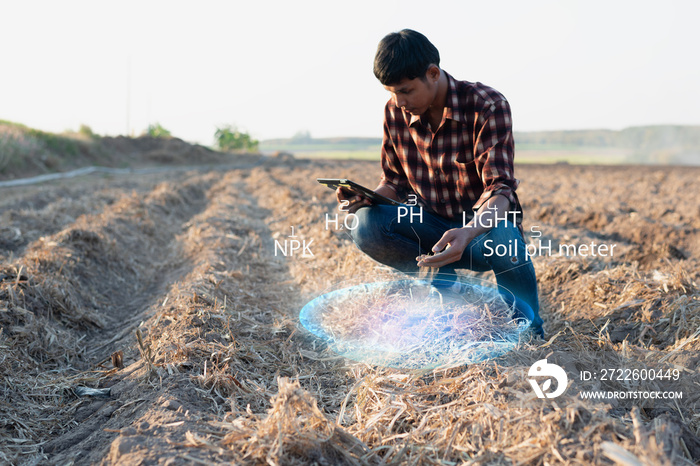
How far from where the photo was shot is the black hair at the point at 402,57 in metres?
2.33

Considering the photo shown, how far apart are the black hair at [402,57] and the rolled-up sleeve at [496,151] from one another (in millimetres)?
413

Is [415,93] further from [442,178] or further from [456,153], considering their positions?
[442,178]

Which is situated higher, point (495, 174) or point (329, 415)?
point (495, 174)

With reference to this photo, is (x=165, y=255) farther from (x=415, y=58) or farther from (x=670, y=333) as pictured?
(x=670, y=333)

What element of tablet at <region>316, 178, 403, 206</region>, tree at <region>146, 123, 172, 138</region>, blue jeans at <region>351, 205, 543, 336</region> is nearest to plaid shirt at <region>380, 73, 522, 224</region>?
blue jeans at <region>351, 205, 543, 336</region>

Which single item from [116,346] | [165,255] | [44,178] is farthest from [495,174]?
[44,178]

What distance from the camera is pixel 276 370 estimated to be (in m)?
2.53

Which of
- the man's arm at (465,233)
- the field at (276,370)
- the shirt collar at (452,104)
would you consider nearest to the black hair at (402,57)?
the shirt collar at (452,104)

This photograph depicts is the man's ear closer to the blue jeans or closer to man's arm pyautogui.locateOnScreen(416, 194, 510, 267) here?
man's arm pyautogui.locateOnScreen(416, 194, 510, 267)

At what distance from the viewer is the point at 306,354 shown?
8.77 ft

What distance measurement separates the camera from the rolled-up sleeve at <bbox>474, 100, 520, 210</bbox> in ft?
8.06

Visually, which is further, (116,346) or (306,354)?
(116,346)

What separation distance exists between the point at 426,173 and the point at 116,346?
2.16 metres

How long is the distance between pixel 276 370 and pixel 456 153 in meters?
1.46
